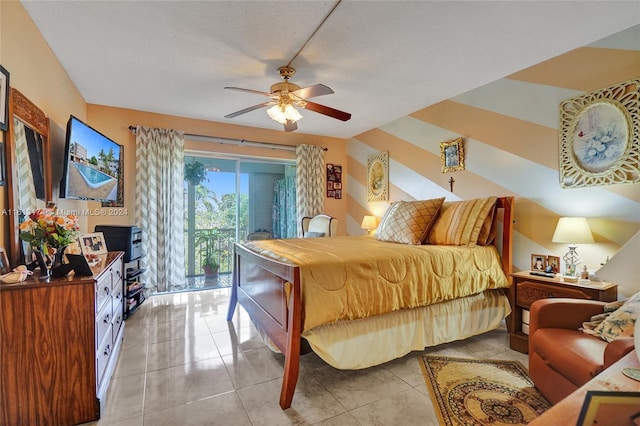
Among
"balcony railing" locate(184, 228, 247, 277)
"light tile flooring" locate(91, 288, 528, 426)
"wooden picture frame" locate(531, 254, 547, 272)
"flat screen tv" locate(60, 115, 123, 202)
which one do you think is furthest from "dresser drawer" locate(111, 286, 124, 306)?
"wooden picture frame" locate(531, 254, 547, 272)

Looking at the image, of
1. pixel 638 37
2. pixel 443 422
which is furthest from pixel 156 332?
pixel 638 37

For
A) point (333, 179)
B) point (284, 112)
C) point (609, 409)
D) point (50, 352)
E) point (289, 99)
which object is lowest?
point (50, 352)

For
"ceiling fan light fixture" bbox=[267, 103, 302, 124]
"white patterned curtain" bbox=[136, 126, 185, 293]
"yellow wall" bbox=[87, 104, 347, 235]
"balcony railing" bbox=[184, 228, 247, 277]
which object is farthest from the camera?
"balcony railing" bbox=[184, 228, 247, 277]

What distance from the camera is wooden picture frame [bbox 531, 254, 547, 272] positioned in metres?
2.61

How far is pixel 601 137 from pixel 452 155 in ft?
4.39

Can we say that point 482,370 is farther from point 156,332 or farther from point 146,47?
point 146,47

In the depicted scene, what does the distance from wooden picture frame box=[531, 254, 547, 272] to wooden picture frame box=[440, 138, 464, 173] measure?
3.94ft

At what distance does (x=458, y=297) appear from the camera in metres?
2.48

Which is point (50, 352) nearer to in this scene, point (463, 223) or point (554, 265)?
point (463, 223)

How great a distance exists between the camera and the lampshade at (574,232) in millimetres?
2176

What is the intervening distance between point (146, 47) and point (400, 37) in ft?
6.85

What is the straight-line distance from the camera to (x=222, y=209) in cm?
489

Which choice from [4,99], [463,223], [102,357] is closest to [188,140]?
[4,99]

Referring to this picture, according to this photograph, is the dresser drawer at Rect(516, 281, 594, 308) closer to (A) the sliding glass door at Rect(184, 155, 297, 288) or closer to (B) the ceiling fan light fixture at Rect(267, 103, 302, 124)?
(B) the ceiling fan light fixture at Rect(267, 103, 302, 124)
